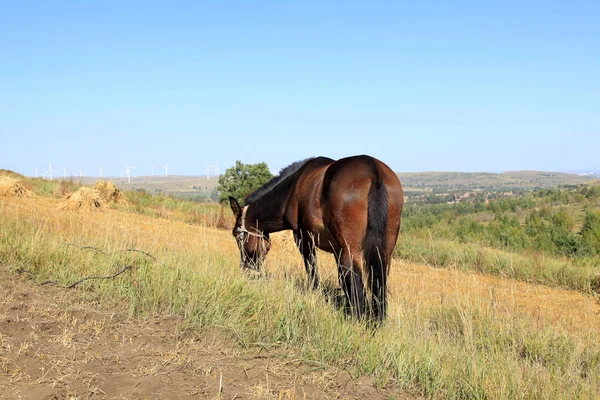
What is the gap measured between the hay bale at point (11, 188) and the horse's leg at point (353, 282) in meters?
12.9

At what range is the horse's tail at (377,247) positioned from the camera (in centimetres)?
580

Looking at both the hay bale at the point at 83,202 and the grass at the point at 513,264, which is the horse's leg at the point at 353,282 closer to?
the grass at the point at 513,264

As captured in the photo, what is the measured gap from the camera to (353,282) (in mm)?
5902

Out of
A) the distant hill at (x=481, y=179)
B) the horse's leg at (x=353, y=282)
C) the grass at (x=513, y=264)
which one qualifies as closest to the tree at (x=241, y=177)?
the grass at (x=513, y=264)

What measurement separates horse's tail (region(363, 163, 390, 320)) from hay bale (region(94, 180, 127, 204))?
13.5 m

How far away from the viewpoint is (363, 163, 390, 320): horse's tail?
5801mm

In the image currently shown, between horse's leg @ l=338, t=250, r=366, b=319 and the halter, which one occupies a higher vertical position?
the halter

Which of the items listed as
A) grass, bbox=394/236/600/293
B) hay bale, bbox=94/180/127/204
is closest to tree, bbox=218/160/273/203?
hay bale, bbox=94/180/127/204

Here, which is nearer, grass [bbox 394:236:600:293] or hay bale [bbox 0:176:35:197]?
grass [bbox 394:236:600:293]

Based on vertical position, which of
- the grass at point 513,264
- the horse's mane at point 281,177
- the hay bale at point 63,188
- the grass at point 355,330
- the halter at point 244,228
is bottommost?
the grass at point 513,264

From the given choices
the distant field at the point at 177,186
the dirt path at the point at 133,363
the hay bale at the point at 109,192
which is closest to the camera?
the dirt path at the point at 133,363

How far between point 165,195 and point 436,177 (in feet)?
518

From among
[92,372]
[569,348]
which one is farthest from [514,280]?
[92,372]

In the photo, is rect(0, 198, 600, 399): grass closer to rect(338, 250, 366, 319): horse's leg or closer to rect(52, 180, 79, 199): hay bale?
rect(338, 250, 366, 319): horse's leg
